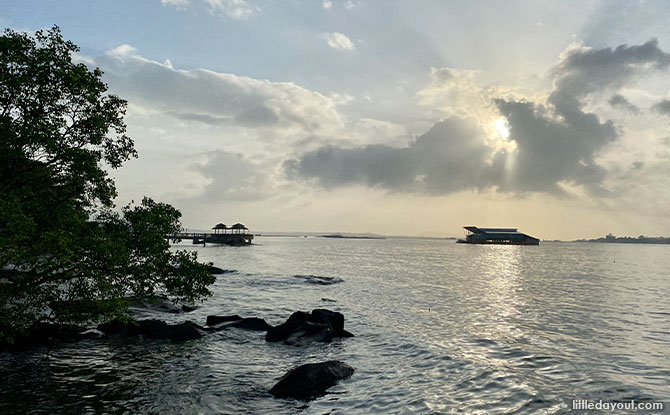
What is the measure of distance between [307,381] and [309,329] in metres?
8.41

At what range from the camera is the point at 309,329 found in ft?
74.5

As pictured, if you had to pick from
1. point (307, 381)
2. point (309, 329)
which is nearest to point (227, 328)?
point (309, 329)

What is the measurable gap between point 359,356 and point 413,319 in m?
10.5

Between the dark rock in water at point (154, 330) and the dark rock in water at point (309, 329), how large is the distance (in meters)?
4.53

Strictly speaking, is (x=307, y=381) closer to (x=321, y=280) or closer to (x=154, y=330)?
(x=154, y=330)

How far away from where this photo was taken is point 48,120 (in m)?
16.1

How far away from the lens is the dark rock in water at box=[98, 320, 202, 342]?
21938 mm

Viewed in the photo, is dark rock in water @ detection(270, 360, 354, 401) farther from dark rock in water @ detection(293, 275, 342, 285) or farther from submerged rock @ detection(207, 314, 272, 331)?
dark rock in water @ detection(293, 275, 342, 285)

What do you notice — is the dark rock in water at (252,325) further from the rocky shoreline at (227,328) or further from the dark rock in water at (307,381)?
the dark rock in water at (307,381)

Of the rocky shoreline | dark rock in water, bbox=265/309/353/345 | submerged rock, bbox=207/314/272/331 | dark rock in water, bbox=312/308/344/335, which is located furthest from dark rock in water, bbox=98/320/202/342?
dark rock in water, bbox=312/308/344/335

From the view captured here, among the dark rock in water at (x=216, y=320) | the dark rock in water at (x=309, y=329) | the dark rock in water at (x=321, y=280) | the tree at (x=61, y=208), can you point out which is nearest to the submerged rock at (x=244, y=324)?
the dark rock in water at (x=216, y=320)

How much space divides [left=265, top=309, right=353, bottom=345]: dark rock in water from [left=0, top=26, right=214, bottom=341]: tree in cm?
691

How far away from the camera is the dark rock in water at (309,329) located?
22094mm

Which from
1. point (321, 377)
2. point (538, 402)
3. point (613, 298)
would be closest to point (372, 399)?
point (321, 377)
